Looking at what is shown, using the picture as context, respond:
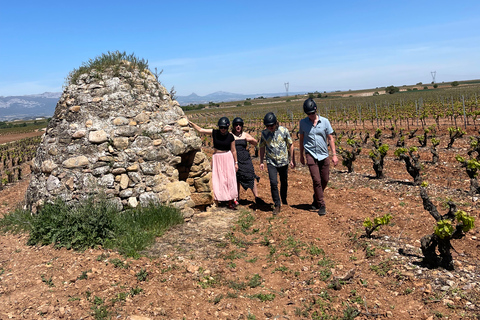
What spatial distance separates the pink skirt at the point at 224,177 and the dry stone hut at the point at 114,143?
653 mm

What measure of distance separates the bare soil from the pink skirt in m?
0.55

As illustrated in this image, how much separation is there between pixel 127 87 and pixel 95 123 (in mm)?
1067

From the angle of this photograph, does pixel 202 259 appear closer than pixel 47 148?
Yes

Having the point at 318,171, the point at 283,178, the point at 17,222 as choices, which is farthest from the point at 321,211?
the point at 17,222

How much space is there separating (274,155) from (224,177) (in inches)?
48.6

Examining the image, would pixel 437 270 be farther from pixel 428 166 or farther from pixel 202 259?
pixel 428 166

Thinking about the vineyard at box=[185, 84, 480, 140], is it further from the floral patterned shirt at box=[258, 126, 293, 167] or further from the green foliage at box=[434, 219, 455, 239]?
the green foliage at box=[434, 219, 455, 239]

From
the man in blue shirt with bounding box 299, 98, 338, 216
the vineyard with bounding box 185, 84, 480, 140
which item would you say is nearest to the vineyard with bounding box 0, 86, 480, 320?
the man in blue shirt with bounding box 299, 98, 338, 216

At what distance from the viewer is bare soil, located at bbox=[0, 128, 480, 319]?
379 centimetres

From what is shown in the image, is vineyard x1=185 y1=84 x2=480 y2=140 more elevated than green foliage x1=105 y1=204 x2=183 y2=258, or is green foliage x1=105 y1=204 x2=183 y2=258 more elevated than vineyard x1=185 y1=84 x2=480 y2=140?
vineyard x1=185 y1=84 x2=480 y2=140

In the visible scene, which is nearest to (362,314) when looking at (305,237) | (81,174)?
(305,237)

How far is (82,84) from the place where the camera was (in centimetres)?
700

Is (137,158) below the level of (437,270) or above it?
above

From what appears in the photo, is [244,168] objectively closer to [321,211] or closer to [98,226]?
[321,211]
